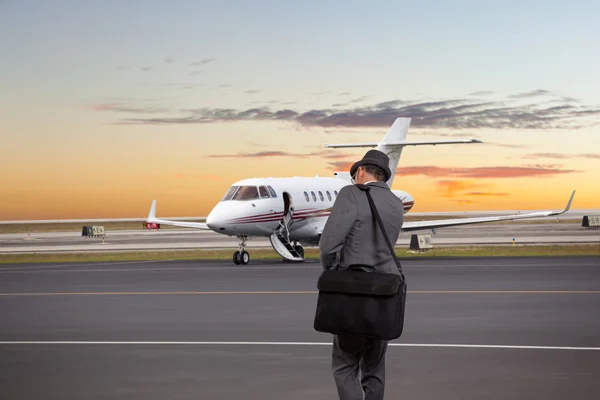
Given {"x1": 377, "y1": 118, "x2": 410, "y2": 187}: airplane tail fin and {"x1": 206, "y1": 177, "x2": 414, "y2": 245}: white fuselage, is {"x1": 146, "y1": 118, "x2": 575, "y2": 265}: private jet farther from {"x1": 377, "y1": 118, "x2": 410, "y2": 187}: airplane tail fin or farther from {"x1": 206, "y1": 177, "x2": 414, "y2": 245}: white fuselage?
{"x1": 377, "y1": 118, "x2": 410, "y2": 187}: airplane tail fin

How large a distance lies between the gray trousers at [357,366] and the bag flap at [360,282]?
42cm

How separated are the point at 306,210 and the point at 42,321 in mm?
26579

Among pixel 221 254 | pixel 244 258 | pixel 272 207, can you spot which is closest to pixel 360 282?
pixel 244 258

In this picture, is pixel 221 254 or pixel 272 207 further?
pixel 221 254

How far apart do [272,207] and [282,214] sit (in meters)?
0.85

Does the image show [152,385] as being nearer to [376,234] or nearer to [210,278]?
[376,234]

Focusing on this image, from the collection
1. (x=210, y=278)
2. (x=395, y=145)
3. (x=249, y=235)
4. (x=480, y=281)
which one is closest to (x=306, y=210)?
(x=249, y=235)

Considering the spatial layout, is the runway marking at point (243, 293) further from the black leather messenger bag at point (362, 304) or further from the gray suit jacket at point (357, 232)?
the black leather messenger bag at point (362, 304)

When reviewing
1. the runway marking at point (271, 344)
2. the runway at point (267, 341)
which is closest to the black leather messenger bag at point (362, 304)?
the runway at point (267, 341)

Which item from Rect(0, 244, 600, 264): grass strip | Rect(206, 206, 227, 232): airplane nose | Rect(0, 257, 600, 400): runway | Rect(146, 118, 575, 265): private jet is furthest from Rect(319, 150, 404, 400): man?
Rect(0, 244, 600, 264): grass strip

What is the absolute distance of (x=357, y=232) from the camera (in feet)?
25.6

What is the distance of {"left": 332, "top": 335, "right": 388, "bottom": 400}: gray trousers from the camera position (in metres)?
7.86

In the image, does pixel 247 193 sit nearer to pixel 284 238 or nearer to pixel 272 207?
pixel 272 207

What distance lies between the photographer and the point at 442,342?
13.9 meters
